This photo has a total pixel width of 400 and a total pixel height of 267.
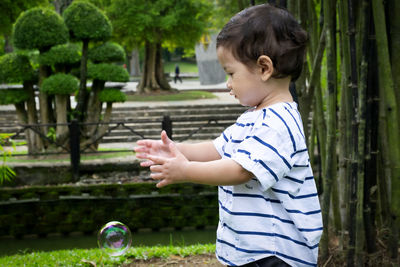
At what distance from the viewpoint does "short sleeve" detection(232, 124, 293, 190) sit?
1392mm

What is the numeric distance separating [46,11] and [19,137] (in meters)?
4.08

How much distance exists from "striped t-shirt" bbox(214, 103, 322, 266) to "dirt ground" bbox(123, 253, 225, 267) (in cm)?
183

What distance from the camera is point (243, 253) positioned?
151 cm

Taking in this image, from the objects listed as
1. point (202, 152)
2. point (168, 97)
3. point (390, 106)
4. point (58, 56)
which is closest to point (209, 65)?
point (168, 97)

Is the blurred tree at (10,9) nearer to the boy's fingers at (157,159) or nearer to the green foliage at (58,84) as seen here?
the green foliage at (58,84)

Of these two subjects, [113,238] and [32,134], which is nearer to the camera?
[113,238]

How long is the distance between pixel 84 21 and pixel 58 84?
1.27 meters

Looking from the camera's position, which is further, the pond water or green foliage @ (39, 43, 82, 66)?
green foliage @ (39, 43, 82, 66)

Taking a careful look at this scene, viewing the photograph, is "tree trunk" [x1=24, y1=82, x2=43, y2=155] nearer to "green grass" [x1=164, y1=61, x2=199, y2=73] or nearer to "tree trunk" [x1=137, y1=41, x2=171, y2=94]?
"tree trunk" [x1=137, y1=41, x2=171, y2=94]

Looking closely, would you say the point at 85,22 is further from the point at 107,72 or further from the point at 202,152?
the point at 202,152

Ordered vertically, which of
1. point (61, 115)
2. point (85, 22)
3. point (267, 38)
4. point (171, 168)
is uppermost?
point (85, 22)

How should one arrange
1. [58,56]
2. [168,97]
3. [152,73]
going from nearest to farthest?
[58,56] < [168,97] < [152,73]

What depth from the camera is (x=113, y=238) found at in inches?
114

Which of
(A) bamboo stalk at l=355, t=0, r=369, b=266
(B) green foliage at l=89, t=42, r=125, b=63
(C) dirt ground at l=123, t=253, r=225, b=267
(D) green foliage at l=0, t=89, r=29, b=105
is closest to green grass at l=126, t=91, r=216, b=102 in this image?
(B) green foliage at l=89, t=42, r=125, b=63
